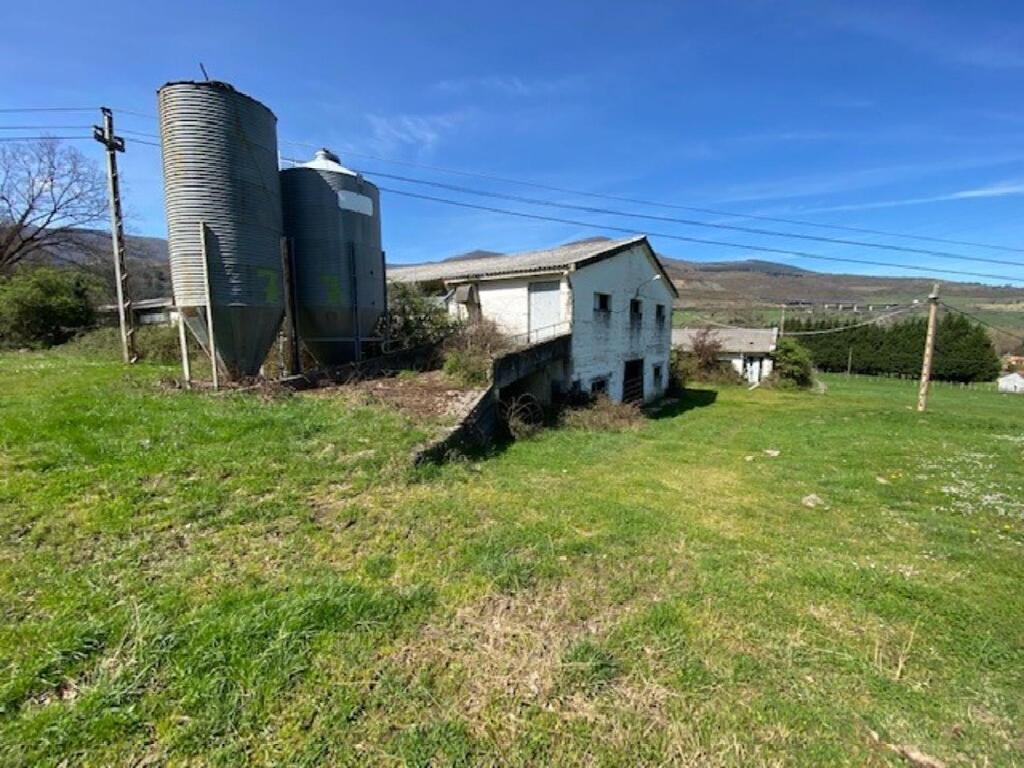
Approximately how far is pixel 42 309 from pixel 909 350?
205 ft

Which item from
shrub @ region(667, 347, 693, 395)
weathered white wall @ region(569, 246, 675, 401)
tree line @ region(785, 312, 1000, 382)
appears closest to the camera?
weathered white wall @ region(569, 246, 675, 401)

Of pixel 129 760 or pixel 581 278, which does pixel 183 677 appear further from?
pixel 581 278

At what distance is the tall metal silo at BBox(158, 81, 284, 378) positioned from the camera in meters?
7.64

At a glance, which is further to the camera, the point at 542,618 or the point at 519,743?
the point at 542,618

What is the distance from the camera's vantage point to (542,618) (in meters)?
3.41

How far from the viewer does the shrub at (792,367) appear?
31.5 m

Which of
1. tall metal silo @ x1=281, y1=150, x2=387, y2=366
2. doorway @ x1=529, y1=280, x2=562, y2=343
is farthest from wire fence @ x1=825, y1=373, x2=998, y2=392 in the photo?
tall metal silo @ x1=281, y1=150, x2=387, y2=366

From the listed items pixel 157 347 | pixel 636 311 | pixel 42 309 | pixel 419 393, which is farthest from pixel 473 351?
pixel 42 309

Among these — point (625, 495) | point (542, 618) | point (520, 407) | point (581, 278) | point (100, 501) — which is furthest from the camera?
point (581, 278)

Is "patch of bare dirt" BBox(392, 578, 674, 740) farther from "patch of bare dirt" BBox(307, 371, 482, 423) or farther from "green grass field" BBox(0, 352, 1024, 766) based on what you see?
"patch of bare dirt" BBox(307, 371, 482, 423)

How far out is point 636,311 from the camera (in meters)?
18.7

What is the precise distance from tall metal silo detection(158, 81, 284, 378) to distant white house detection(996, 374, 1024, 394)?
5516 centimetres

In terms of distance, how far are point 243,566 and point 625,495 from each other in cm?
472

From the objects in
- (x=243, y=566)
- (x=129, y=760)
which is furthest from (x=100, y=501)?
(x=129, y=760)
